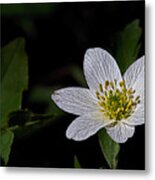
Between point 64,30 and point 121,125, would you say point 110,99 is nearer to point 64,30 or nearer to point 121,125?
point 121,125

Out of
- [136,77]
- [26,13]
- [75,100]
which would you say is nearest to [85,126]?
[75,100]

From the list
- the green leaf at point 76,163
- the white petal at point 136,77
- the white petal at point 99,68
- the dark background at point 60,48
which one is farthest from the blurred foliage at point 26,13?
the green leaf at point 76,163

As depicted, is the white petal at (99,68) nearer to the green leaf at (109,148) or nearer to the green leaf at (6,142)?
the green leaf at (109,148)

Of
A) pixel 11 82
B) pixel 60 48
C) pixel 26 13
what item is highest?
pixel 26 13

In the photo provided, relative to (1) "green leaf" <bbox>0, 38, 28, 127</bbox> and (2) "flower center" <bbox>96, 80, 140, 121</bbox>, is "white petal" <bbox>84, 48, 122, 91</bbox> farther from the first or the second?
(1) "green leaf" <bbox>0, 38, 28, 127</bbox>

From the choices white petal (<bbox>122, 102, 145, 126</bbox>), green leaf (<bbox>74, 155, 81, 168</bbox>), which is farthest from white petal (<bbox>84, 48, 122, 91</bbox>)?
green leaf (<bbox>74, 155, 81, 168</bbox>)

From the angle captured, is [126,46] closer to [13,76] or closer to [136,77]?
[136,77]
